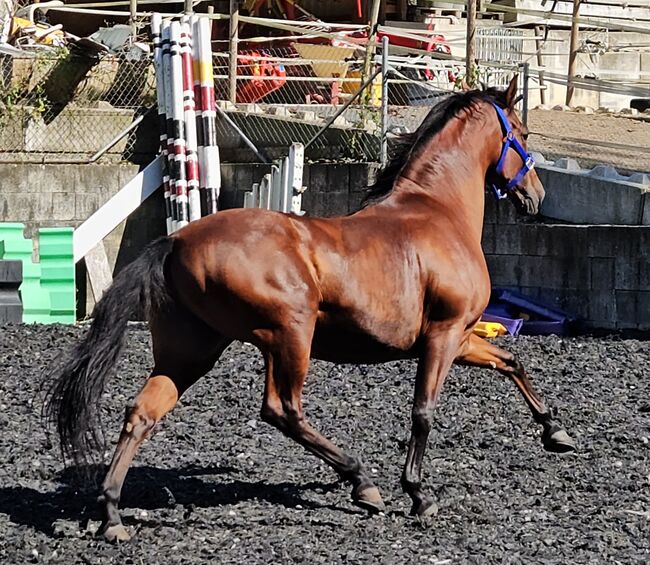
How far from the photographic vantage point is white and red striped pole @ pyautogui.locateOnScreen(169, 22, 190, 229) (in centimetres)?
1454

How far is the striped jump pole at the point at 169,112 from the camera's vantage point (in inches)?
577

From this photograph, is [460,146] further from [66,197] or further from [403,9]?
[403,9]

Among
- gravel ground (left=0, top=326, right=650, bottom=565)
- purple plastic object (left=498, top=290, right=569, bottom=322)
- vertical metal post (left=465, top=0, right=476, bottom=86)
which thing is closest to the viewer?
gravel ground (left=0, top=326, right=650, bottom=565)

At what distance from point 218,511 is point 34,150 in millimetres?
10305

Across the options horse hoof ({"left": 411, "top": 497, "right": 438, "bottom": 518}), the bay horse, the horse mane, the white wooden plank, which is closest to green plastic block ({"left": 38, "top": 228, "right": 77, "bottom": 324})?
the white wooden plank

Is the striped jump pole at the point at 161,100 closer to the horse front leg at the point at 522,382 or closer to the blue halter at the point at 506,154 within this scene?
the blue halter at the point at 506,154

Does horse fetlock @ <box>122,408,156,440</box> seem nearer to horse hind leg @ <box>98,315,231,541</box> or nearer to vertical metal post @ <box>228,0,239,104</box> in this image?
horse hind leg @ <box>98,315,231,541</box>

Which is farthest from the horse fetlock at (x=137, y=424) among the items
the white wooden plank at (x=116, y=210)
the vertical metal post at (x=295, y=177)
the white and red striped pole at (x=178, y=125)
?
the white wooden plank at (x=116, y=210)

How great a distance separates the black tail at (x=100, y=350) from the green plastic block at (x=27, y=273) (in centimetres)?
747

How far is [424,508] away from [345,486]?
798 millimetres

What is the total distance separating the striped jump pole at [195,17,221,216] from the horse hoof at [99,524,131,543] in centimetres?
884

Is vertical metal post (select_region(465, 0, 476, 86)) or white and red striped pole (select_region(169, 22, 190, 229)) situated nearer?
vertical metal post (select_region(465, 0, 476, 86))

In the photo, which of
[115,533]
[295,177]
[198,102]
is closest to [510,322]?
[295,177]

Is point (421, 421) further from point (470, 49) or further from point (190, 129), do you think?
point (190, 129)
